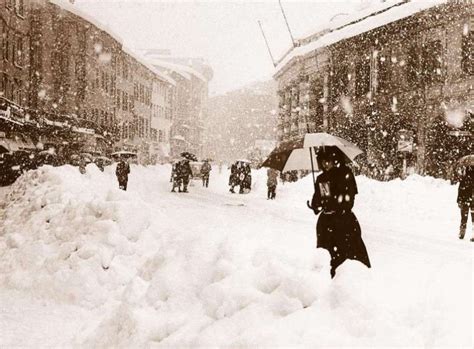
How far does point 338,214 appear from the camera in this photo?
6.89 meters

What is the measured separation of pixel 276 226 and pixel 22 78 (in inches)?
1067

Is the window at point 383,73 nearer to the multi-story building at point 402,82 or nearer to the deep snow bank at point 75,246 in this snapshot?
the multi-story building at point 402,82

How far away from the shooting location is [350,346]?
327 cm

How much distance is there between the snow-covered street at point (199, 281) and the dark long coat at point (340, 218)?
554 millimetres

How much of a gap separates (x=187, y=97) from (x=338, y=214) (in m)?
81.1

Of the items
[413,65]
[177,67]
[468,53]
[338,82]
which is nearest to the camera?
[468,53]

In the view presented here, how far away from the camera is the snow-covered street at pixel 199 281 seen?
3541 mm

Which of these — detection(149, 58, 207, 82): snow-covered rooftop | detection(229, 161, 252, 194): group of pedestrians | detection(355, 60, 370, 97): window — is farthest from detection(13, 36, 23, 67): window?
detection(149, 58, 207, 82): snow-covered rooftop

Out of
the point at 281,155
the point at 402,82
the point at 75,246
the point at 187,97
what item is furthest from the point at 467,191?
the point at 187,97

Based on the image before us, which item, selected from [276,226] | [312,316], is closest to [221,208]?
[276,226]

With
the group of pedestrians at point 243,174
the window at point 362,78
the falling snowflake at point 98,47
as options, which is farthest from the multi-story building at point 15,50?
the window at point 362,78

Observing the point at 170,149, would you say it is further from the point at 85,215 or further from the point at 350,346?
the point at 350,346

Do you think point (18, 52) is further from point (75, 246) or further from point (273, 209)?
point (75, 246)

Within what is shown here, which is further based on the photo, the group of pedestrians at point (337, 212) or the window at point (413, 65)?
the window at point (413, 65)
